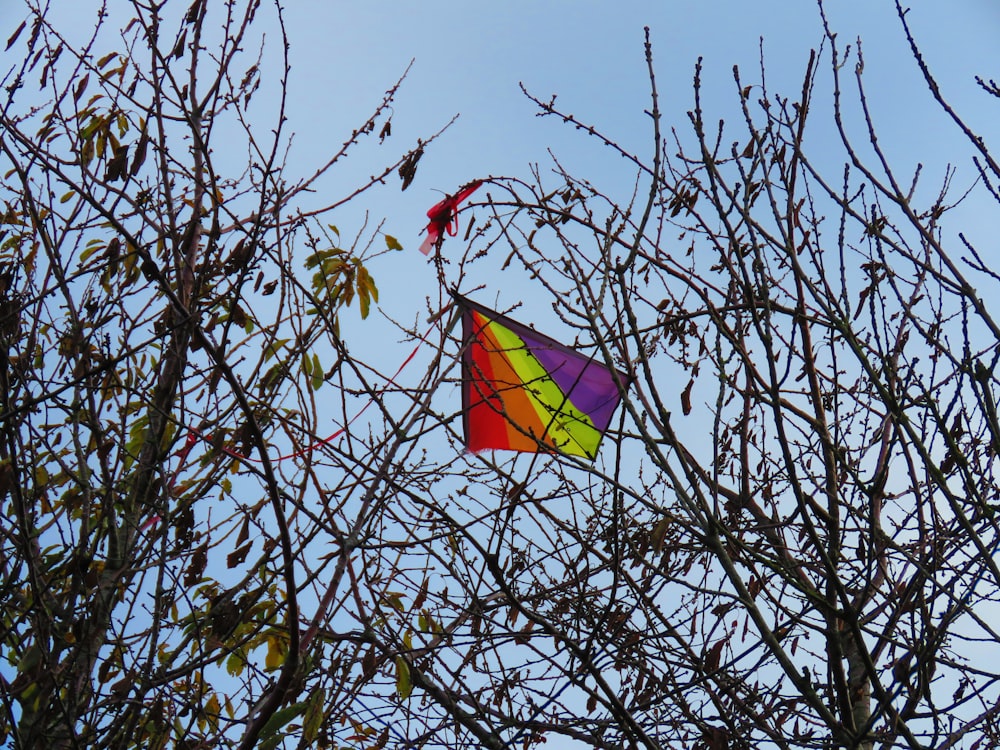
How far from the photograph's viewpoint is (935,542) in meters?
3.37

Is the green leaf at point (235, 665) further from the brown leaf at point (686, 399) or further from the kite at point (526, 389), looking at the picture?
the brown leaf at point (686, 399)

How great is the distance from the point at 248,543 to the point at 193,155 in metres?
1.75

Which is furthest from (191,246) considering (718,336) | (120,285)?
(718,336)

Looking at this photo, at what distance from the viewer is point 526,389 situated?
382cm

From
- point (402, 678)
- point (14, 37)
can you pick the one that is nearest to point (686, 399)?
point (402, 678)

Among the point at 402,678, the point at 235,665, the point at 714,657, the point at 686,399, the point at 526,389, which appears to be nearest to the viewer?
the point at 402,678

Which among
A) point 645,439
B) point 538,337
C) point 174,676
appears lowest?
point 174,676

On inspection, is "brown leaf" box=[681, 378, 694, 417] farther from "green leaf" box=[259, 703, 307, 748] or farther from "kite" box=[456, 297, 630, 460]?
"green leaf" box=[259, 703, 307, 748]

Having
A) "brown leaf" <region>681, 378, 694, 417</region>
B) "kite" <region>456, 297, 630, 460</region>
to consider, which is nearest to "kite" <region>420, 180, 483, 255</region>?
"kite" <region>456, 297, 630, 460</region>

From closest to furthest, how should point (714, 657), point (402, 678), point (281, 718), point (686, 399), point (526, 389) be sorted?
1. point (281, 718)
2. point (402, 678)
3. point (686, 399)
4. point (714, 657)
5. point (526, 389)

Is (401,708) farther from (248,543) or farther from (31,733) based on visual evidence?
(31,733)

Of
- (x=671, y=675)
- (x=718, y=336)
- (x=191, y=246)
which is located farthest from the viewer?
(x=191, y=246)

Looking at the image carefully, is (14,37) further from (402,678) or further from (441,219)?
(402,678)

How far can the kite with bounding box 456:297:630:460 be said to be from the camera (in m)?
3.73
